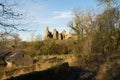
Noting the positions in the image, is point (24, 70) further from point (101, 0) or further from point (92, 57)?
point (101, 0)

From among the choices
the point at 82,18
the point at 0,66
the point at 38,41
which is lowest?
the point at 0,66

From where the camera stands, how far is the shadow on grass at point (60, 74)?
2181cm

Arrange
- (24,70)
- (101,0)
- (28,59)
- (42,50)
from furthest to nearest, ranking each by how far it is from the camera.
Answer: (42,50), (28,59), (101,0), (24,70)

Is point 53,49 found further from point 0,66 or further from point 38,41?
point 0,66

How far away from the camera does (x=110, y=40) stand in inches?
1455

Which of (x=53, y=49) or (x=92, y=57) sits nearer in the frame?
(x=92, y=57)

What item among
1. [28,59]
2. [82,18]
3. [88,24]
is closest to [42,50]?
[28,59]

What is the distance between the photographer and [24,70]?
1145 inches

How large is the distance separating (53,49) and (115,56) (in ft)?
68.4

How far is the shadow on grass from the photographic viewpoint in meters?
21.8

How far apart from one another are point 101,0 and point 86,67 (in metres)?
12.0

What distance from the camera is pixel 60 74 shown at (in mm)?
25625

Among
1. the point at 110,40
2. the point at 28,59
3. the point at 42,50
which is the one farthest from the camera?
the point at 42,50

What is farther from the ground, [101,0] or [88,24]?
[101,0]
